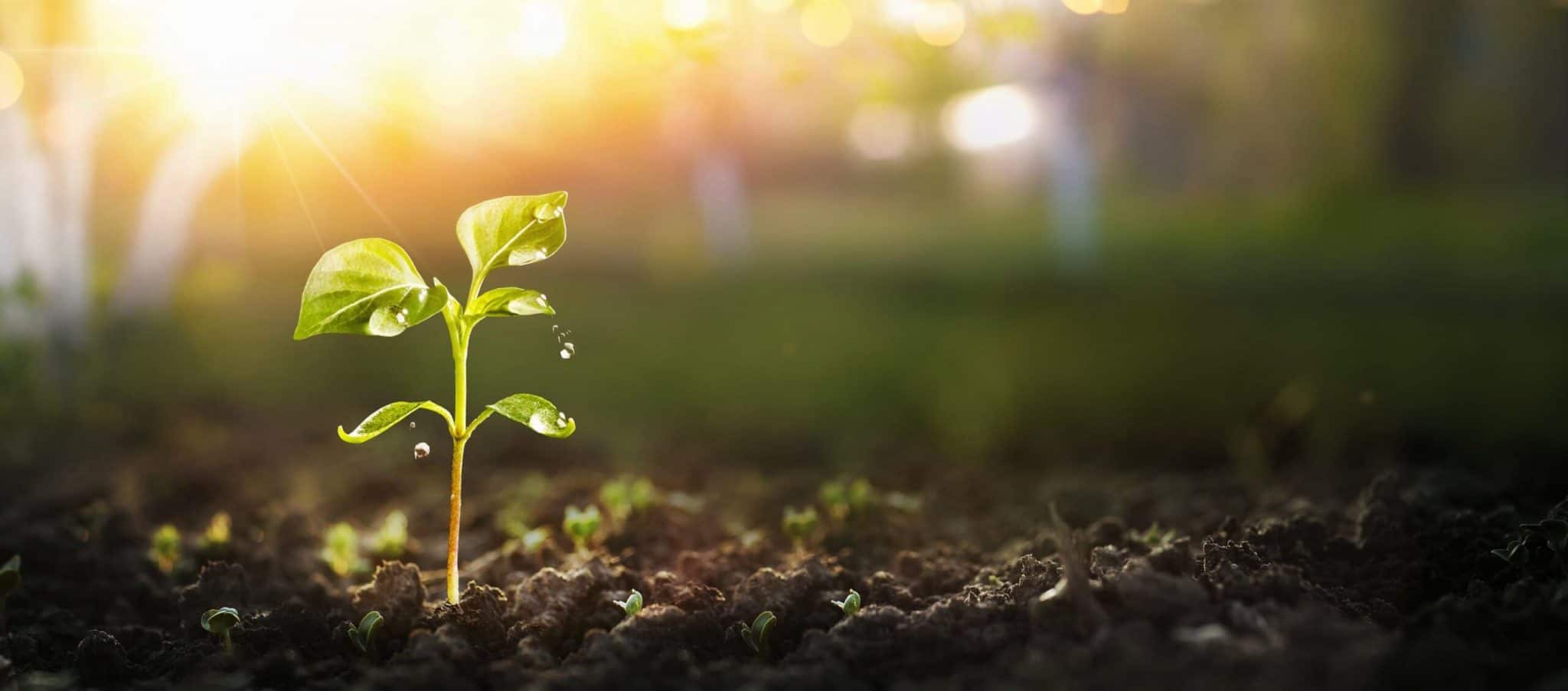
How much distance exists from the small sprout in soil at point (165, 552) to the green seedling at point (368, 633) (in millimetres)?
930

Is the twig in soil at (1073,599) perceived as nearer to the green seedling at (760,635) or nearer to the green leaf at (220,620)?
the green seedling at (760,635)

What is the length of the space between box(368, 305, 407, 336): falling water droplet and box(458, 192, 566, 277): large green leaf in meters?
0.16

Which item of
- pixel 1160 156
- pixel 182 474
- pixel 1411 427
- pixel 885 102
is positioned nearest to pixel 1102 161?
pixel 1160 156

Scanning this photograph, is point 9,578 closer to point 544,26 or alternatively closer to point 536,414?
point 536,414

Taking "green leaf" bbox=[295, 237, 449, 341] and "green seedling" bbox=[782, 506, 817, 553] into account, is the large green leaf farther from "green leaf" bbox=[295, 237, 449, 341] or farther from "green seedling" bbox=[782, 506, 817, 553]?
"green seedling" bbox=[782, 506, 817, 553]

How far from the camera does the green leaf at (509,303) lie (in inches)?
67.9

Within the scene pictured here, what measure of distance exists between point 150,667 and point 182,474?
1992 mm

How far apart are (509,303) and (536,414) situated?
0.19 metres

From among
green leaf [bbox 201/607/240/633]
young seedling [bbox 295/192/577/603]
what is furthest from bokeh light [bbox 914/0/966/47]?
green leaf [bbox 201/607/240/633]

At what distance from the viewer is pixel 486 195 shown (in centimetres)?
1823

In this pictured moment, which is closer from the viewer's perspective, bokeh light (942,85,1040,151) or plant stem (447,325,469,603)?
plant stem (447,325,469,603)

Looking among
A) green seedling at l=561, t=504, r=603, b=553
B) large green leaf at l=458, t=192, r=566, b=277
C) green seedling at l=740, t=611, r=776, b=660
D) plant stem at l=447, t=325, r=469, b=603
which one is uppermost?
large green leaf at l=458, t=192, r=566, b=277

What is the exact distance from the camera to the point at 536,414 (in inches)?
69.8

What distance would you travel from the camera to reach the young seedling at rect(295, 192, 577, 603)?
166cm
